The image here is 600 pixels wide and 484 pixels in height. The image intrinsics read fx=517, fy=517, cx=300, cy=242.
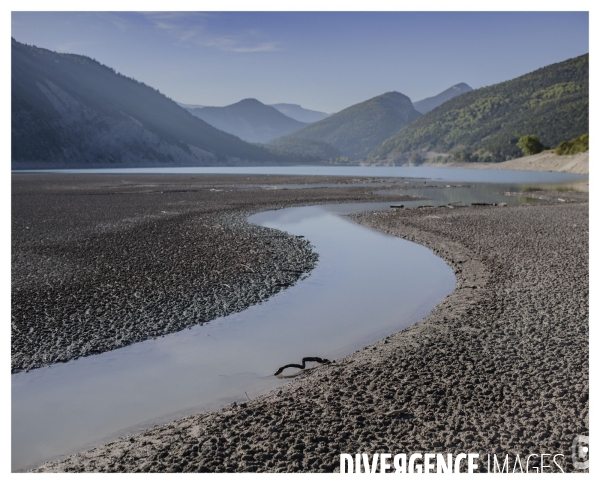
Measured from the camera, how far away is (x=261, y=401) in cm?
653

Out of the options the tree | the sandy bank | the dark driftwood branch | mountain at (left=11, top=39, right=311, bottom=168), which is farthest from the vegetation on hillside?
mountain at (left=11, top=39, right=311, bottom=168)

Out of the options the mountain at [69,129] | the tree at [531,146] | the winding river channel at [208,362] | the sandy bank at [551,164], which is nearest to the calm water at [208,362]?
the winding river channel at [208,362]

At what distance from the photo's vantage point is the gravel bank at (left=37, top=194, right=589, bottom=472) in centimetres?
518

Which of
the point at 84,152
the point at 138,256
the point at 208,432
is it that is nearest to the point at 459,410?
the point at 208,432

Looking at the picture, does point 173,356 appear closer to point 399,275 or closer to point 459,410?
point 459,410

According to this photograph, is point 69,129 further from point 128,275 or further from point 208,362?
point 208,362

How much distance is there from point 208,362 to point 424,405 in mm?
3633

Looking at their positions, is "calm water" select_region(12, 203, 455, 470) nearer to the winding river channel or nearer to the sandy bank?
the winding river channel

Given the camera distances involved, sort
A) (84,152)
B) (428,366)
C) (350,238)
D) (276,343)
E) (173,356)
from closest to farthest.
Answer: (428,366) → (173,356) → (276,343) → (350,238) → (84,152)

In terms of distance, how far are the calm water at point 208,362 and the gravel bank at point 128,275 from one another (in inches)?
23.1

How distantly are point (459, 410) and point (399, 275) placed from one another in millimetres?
9080

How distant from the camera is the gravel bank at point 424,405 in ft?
17.0

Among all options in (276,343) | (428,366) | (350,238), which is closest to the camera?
(428,366)
